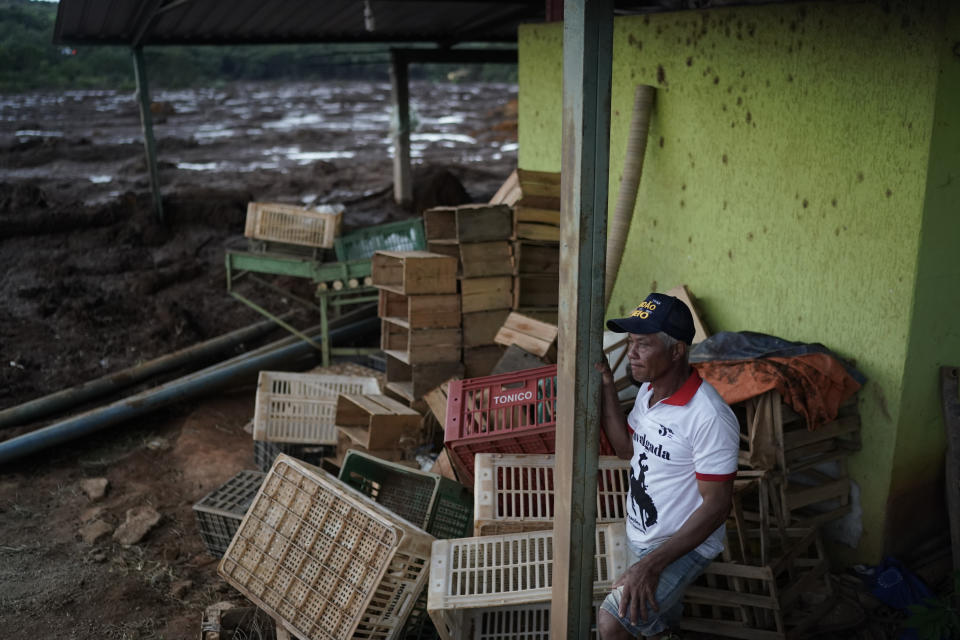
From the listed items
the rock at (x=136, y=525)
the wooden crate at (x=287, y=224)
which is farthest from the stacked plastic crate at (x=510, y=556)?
the wooden crate at (x=287, y=224)

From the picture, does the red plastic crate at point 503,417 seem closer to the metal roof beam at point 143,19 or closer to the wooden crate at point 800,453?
the wooden crate at point 800,453

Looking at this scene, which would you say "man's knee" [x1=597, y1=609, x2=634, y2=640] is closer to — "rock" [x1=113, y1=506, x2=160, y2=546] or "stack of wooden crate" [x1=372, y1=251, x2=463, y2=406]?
"stack of wooden crate" [x1=372, y1=251, x2=463, y2=406]

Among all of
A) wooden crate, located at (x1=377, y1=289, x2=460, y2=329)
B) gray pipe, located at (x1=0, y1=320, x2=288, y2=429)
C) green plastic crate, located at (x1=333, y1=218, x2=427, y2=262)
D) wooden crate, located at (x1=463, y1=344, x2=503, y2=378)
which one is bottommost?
gray pipe, located at (x1=0, y1=320, x2=288, y2=429)

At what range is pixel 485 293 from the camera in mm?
7301

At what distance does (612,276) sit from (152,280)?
Answer: 777cm

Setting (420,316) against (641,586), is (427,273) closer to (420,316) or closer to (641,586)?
(420,316)

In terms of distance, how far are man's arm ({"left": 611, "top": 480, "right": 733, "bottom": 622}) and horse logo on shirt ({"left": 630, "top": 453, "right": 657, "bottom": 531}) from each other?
0.17 meters

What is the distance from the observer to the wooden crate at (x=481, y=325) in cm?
732

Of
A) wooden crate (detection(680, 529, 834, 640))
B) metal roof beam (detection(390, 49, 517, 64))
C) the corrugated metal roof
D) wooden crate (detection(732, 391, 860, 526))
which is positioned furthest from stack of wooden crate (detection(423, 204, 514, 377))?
metal roof beam (detection(390, 49, 517, 64))

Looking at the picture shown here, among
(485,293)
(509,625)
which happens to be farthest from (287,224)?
(509,625)

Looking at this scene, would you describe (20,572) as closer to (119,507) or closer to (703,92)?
(119,507)

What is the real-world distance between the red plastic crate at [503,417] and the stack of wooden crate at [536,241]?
2.18m

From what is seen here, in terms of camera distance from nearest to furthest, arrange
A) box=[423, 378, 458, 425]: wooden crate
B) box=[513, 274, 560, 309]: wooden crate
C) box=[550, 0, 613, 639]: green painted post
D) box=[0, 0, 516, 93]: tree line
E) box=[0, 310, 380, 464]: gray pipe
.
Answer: box=[550, 0, 613, 639]: green painted post, box=[423, 378, 458, 425]: wooden crate, box=[513, 274, 560, 309]: wooden crate, box=[0, 310, 380, 464]: gray pipe, box=[0, 0, 516, 93]: tree line

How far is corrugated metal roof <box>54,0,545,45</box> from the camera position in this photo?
10.8m
